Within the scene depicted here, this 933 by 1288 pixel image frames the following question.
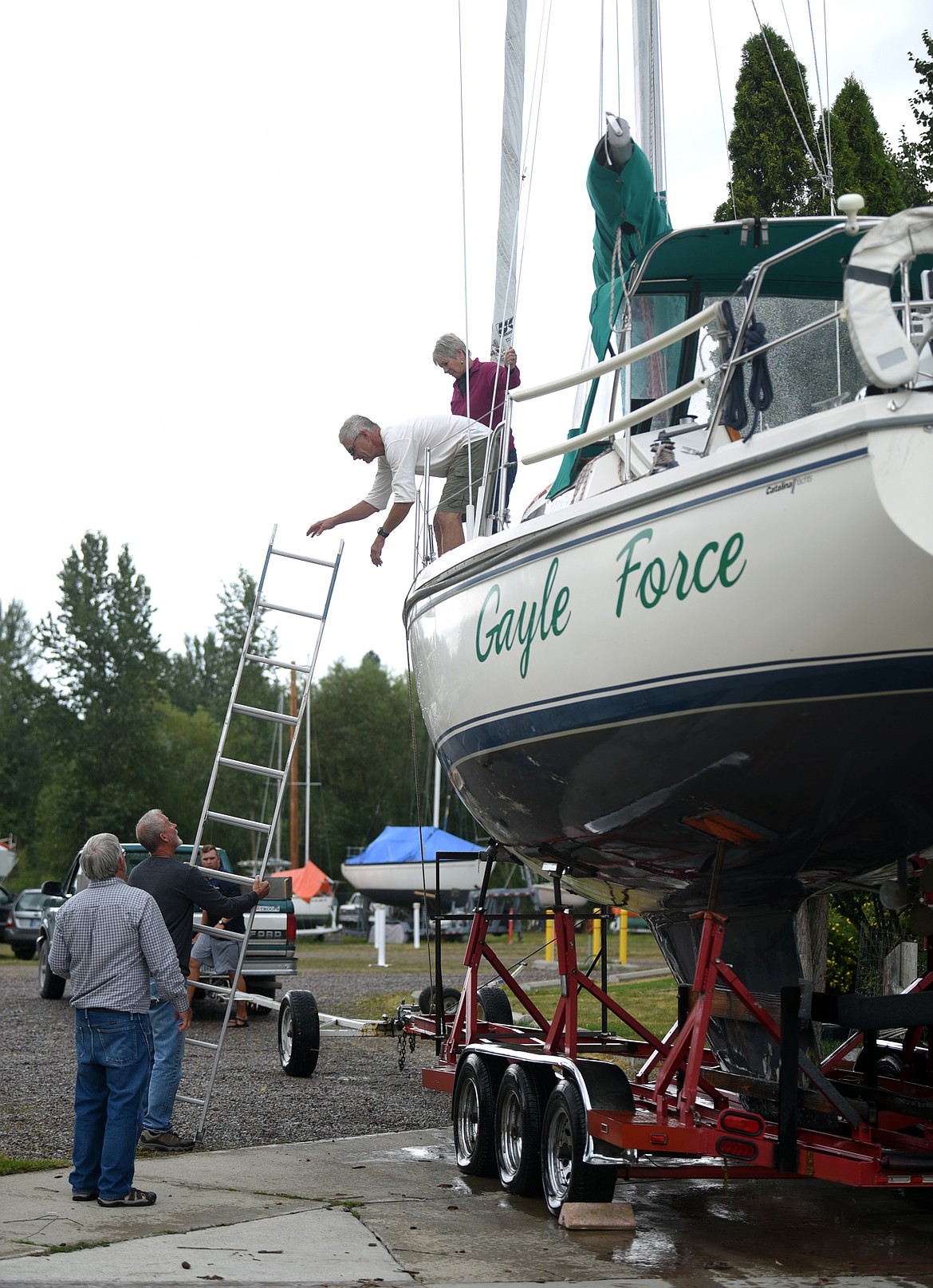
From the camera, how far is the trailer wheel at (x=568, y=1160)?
5770 millimetres

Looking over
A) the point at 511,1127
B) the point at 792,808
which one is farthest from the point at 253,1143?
the point at 792,808

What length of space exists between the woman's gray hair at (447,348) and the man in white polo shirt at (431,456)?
0.59 metres

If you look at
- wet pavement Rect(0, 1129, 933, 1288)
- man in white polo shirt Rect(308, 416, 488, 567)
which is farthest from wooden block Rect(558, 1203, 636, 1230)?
man in white polo shirt Rect(308, 416, 488, 567)

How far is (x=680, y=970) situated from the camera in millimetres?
6977

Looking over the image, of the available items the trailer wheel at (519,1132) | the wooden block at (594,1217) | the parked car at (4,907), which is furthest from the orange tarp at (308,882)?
the wooden block at (594,1217)

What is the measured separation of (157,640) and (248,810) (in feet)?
26.4

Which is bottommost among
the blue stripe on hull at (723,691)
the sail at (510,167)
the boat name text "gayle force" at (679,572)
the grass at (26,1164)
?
the grass at (26,1164)

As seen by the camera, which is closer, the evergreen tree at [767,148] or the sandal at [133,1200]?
the sandal at [133,1200]

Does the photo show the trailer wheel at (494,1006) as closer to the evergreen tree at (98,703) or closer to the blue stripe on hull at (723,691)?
the blue stripe on hull at (723,691)

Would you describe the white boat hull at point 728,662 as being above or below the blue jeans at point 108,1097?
above

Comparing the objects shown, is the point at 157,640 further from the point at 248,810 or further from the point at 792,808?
the point at 792,808

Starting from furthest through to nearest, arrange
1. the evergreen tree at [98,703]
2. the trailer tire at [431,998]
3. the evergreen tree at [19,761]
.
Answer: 1. the evergreen tree at [19,761]
2. the evergreen tree at [98,703]
3. the trailer tire at [431,998]

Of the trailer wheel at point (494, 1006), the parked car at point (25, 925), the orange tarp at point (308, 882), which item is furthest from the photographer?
the orange tarp at point (308, 882)

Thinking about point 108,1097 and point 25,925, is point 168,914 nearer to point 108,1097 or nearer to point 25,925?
point 108,1097
